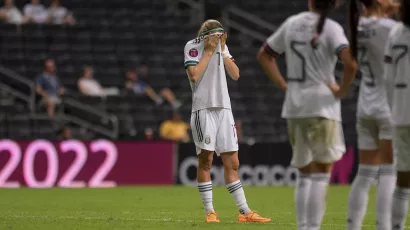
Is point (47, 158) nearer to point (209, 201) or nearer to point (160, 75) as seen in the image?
point (160, 75)

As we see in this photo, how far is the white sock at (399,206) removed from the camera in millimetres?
7777

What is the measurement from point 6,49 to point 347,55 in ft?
60.6

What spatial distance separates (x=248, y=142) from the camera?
22.2 metres

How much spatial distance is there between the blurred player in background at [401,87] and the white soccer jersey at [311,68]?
1.43ft

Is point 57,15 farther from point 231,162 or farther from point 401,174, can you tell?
point 401,174

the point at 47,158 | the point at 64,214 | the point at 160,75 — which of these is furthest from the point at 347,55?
the point at 160,75

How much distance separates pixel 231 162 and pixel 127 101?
13339 millimetres

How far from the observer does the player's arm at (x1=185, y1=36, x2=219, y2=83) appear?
11.0 m

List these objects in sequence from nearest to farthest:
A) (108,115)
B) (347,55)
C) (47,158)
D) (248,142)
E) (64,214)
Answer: (347,55) → (64,214) → (47,158) → (248,142) → (108,115)

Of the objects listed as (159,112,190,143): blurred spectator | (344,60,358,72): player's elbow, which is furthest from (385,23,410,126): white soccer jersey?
(159,112,190,143): blurred spectator

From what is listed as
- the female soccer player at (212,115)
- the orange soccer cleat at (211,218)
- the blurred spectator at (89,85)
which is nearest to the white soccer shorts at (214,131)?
the female soccer player at (212,115)

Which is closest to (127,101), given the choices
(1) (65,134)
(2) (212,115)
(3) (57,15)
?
(1) (65,134)

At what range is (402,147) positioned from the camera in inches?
300

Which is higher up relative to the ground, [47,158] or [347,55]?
[347,55]
